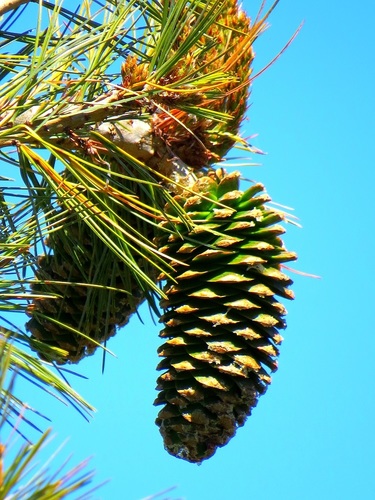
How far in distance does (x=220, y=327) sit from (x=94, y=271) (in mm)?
315

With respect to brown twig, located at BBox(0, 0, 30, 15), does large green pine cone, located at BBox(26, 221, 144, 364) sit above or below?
below

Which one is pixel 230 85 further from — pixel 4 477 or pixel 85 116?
pixel 4 477

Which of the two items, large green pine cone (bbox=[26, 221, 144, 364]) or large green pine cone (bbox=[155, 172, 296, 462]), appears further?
large green pine cone (bbox=[26, 221, 144, 364])

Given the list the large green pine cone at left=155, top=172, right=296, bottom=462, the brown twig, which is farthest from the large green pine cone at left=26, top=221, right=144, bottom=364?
the brown twig

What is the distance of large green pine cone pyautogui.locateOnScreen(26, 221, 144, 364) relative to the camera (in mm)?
1810

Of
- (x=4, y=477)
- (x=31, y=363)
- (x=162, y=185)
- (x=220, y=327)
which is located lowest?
(x=4, y=477)

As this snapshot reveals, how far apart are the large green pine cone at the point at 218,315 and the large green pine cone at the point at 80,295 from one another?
0.50 feet

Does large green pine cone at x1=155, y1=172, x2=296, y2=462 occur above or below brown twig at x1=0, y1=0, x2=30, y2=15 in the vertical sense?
below

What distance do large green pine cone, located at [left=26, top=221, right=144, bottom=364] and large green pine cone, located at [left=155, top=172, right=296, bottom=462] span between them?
0.15 meters

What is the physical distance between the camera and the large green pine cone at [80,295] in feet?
Result: 5.94

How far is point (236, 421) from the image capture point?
167 cm

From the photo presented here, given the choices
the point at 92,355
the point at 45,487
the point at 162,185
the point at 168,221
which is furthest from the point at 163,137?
the point at 45,487

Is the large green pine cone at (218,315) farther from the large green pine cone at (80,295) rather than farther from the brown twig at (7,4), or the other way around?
the brown twig at (7,4)

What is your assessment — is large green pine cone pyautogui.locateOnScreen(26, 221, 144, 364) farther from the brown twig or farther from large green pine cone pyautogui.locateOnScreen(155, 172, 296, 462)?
the brown twig
